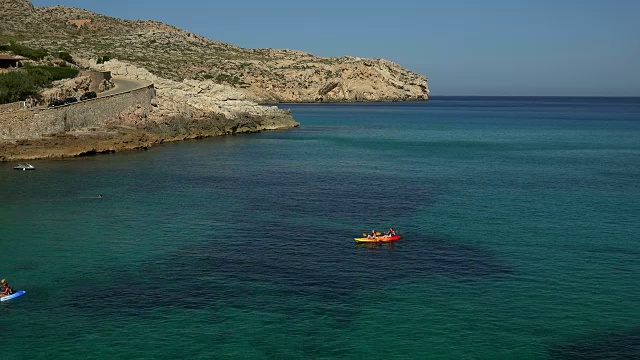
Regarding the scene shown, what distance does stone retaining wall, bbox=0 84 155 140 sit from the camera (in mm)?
68250

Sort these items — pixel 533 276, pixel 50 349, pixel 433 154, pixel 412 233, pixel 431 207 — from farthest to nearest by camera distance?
pixel 433 154 → pixel 431 207 → pixel 412 233 → pixel 533 276 → pixel 50 349

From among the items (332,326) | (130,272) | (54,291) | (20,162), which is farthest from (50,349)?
(20,162)

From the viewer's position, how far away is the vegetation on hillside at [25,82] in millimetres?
72750

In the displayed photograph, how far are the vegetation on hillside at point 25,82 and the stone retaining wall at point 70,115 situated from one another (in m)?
4.84

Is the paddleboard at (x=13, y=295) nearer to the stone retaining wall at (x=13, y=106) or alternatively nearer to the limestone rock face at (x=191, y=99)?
the stone retaining wall at (x=13, y=106)

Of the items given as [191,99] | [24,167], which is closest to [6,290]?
[24,167]

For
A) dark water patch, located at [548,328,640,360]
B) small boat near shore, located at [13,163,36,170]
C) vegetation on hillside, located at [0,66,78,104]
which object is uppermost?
vegetation on hillside, located at [0,66,78,104]

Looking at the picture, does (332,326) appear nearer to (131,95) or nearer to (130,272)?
(130,272)

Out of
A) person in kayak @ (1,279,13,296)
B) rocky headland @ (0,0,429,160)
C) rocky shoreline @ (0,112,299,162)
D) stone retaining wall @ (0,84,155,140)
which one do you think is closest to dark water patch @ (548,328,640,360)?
person in kayak @ (1,279,13,296)

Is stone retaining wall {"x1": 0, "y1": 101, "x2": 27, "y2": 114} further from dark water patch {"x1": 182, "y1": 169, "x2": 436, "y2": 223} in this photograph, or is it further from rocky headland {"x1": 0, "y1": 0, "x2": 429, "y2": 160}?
dark water patch {"x1": 182, "y1": 169, "x2": 436, "y2": 223}

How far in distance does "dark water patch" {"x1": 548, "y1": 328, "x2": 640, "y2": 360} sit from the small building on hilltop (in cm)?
8495

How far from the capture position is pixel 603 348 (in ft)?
76.5

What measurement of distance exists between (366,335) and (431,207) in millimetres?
23901

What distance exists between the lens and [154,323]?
25.3 meters
